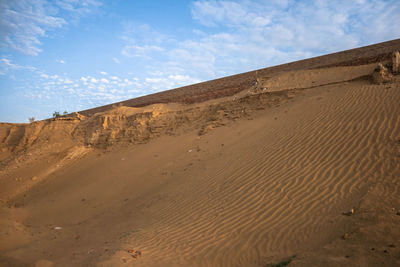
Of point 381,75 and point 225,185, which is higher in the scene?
point 381,75

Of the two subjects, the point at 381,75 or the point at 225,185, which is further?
the point at 381,75

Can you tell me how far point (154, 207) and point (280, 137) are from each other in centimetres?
441

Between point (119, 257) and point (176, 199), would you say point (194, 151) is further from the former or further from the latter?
point (119, 257)

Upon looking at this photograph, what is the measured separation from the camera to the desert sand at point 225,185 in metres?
3.93

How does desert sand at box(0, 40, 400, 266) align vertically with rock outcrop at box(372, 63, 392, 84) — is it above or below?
below

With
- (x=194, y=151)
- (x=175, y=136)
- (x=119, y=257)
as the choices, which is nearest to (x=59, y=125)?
(x=175, y=136)

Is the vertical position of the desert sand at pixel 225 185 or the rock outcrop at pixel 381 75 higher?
the rock outcrop at pixel 381 75

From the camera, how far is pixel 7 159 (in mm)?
12828

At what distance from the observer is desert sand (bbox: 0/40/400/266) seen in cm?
393

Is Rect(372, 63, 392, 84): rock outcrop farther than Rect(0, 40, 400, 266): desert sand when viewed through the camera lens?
Yes

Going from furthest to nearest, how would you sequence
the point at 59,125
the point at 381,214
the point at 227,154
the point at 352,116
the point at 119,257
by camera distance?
1. the point at 59,125
2. the point at 227,154
3. the point at 352,116
4. the point at 119,257
5. the point at 381,214

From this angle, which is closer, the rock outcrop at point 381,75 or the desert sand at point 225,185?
the desert sand at point 225,185

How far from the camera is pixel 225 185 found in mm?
6363

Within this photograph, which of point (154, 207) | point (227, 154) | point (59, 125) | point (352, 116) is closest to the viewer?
point (154, 207)
